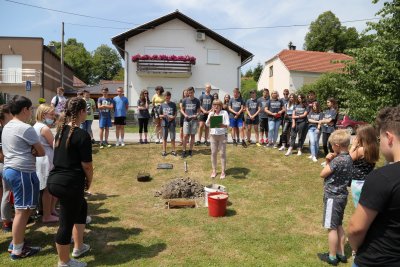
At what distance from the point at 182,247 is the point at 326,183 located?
7.17 ft

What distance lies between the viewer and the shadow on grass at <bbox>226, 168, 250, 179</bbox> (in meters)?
8.67

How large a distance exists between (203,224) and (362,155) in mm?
2748

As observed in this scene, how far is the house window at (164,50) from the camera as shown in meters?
25.2

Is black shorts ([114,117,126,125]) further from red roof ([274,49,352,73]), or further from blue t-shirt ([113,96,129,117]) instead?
red roof ([274,49,352,73])

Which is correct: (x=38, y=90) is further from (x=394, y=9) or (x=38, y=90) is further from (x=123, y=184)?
(x=394, y=9)

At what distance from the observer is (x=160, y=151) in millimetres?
10773

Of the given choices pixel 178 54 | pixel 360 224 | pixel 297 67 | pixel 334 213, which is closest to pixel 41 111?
pixel 334 213

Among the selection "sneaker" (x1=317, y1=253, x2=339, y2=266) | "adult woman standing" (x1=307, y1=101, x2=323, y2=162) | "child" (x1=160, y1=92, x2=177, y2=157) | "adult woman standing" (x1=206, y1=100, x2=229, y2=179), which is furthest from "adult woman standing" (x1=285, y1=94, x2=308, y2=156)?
"sneaker" (x1=317, y1=253, x2=339, y2=266)

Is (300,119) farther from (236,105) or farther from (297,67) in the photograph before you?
(297,67)

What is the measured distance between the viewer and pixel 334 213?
4.29 metres

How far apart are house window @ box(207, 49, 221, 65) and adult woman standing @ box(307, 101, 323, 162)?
17.0 meters

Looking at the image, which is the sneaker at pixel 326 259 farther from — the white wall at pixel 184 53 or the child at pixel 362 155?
the white wall at pixel 184 53

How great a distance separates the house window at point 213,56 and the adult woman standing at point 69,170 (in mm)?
23056

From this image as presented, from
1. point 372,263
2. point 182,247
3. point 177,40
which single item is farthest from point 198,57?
point 372,263
